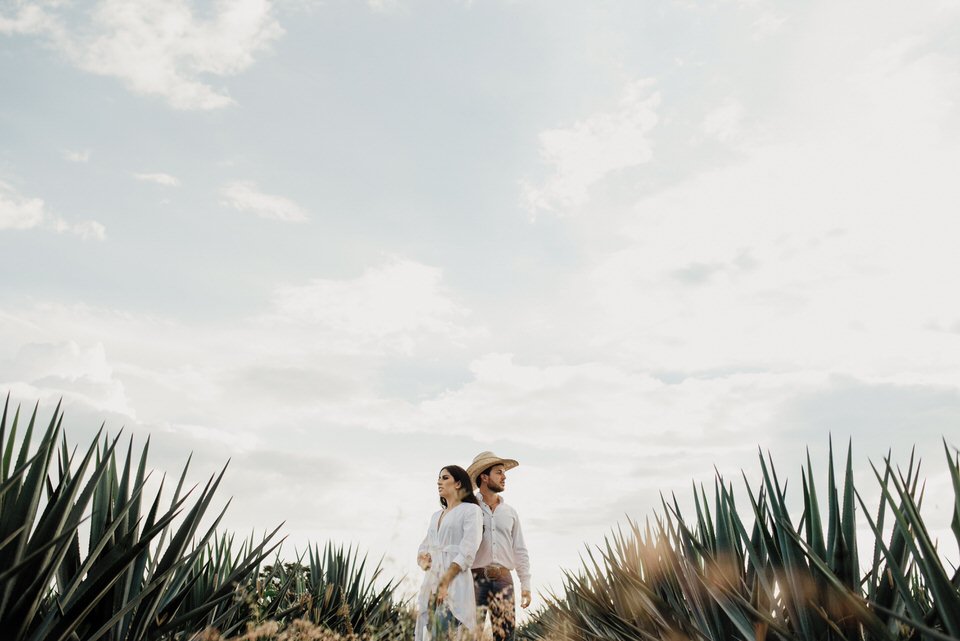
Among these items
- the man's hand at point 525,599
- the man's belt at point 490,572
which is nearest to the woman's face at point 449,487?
the man's belt at point 490,572

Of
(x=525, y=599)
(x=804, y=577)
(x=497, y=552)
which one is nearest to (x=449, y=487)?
(x=497, y=552)

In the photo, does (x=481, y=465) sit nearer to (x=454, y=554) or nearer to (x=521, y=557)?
(x=521, y=557)

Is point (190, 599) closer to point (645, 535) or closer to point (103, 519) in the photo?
Result: point (103, 519)

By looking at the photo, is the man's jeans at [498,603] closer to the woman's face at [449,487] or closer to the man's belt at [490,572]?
the man's belt at [490,572]

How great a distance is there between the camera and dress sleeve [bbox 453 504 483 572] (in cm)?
488

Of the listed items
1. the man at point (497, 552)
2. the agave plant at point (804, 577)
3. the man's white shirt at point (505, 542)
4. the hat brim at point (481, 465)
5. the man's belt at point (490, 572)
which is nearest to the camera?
the agave plant at point (804, 577)

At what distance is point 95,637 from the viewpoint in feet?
8.14

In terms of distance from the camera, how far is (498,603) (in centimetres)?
491

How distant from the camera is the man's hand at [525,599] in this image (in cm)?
542

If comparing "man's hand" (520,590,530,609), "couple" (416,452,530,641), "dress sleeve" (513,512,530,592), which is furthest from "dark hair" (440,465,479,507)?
"man's hand" (520,590,530,609)

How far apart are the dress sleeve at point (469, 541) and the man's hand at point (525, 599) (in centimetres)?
69

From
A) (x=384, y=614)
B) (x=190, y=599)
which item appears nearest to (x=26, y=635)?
(x=190, y=599)

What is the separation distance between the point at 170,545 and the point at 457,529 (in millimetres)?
2437

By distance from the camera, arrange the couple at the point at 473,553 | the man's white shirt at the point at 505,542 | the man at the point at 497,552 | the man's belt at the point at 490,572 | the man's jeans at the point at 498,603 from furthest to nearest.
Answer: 1. the man's white shirt at the point at 505,542
2. the man's belt at the point at 490,572
3. the man at the point at 497,552
4. the couple at the point at 473,553
5. the man's jeans at the point at 498,603
